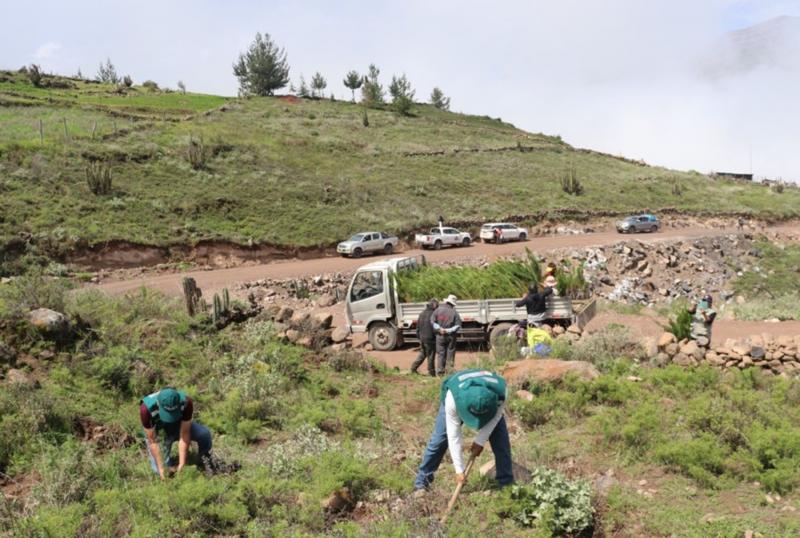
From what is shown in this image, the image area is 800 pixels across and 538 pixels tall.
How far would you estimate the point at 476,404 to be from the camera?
17.4 feet

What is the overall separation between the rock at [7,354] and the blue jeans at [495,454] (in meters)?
6.19

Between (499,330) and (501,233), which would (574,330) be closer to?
(499,330)

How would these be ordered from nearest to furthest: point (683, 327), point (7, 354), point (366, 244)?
1. point (7, 354)
2. point (683, 327)
3. point (366, 244)

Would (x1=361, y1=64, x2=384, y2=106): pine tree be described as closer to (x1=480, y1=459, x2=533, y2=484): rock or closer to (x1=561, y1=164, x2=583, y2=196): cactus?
(x1=561, y1=164, x2=583, y2=196): cactus

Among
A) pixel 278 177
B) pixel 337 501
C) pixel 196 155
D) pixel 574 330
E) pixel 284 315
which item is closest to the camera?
pixel 337 501

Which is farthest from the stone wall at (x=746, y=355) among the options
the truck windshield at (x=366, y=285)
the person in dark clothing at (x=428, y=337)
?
the truck windshield at (x=366, y=285)

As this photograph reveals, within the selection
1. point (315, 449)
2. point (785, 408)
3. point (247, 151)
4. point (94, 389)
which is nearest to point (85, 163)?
point (247, 151)

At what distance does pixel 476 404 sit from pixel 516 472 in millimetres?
1516

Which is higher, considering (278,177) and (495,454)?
(278,177)

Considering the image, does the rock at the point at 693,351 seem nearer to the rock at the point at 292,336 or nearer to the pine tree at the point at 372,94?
the rock at the point at 292,336

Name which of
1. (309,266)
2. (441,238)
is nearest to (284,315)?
(309,266)

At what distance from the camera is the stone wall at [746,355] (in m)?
10.2

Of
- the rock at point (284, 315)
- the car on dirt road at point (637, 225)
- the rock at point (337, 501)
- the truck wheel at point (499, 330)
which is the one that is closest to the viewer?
the rock at point (337, 501)

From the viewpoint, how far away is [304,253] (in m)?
30.4
